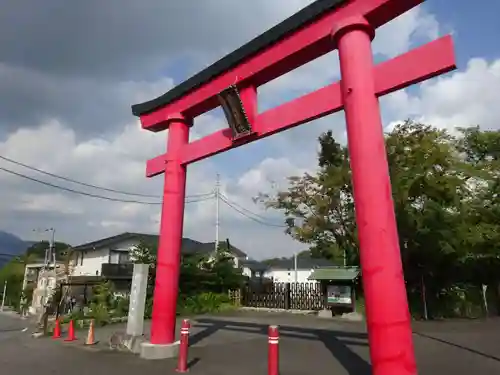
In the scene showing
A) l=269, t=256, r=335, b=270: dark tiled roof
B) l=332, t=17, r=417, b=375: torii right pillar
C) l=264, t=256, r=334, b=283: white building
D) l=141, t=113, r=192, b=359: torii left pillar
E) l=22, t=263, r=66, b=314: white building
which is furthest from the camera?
l=269, t=256, r=335, b=270: dark tiled roof

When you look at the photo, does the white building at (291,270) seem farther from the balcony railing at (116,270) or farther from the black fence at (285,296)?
the black fence at (285,296)

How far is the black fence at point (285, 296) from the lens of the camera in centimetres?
2364

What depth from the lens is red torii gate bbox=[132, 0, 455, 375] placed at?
17.1ft

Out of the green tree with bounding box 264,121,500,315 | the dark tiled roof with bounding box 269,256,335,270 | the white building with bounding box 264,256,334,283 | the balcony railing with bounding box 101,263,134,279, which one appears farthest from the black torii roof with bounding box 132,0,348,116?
the dark tiled roof with bounding box 269,256,335,270

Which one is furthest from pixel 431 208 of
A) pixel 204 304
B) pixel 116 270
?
pixel 116 270

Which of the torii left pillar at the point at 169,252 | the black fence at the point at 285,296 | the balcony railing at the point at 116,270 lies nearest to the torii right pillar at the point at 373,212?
the torii left pillar at the point at 169,252

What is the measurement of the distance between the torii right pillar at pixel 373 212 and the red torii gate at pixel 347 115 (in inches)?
0.5

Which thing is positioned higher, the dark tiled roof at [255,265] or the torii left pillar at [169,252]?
the dark tiled roof at [255,265]

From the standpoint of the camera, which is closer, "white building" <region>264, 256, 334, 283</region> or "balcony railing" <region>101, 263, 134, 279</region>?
"balcony railing" <region>101, 263, 134, 279</region>

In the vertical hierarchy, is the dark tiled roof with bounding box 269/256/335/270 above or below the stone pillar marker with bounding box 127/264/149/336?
above

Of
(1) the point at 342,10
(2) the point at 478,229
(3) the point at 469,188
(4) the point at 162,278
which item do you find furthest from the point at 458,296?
(1) the point at 342,10

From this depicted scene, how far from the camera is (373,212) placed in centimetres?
541

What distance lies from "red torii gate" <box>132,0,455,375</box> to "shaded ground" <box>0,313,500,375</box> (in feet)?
4.18

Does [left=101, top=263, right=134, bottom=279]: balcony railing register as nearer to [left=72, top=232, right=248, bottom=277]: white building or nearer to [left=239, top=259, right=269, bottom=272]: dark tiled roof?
[left=72, top=232, right=248, bottom=277]: white building
